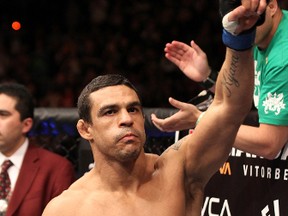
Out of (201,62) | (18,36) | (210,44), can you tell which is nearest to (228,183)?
(201,62)

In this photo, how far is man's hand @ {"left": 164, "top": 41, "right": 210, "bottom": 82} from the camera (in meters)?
2.85

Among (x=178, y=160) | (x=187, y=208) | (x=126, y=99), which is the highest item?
(x=126, y=99)

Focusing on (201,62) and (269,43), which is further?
(201,62)

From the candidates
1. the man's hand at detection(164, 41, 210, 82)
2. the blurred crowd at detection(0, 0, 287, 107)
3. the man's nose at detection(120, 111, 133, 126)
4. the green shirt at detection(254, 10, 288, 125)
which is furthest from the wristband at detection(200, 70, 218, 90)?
the blurred crowd at detection(0, 0, 287, 107)

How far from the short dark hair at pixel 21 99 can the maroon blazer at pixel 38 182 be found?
19cm

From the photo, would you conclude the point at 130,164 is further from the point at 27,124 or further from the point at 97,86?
the point at 27,124

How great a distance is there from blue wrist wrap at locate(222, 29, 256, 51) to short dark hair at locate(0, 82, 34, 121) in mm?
1724

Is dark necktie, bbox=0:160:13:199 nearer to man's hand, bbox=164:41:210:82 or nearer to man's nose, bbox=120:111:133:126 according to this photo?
man's hand, bbox=164:41:210:82

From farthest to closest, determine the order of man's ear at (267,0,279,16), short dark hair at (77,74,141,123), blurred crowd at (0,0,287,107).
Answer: blurred crowd at (0,0,287,107)
man's ear at (267,0,279,16)
short dark hair at (77,74,141,123)

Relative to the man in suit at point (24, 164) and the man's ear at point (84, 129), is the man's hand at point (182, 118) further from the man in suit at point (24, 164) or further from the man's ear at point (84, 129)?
the man in suit at point (24, 164)

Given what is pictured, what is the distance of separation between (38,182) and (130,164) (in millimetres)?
1033

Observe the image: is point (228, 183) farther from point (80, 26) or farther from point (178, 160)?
point (80, 26)

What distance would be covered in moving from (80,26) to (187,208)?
5096 millimetres

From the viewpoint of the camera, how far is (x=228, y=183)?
2.86m
